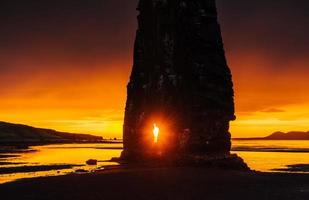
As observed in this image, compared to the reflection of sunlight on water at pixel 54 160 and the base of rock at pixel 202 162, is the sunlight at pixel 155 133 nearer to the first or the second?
the base of rock at pixel 202 162

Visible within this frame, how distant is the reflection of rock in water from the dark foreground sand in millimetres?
7426

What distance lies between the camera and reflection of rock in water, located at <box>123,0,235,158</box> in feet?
149

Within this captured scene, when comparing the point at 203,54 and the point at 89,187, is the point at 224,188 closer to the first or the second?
the point at 89,187

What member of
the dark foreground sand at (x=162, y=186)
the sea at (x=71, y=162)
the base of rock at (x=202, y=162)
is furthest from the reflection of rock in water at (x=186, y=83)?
the sea at (x=71, y=162)

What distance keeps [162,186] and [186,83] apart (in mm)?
18005

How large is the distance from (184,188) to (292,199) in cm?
682

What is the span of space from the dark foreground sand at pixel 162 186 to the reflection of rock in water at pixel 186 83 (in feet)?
24.4

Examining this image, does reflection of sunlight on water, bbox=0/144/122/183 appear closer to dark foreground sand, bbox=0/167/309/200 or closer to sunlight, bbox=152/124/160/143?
sunlight, bbox=152/124/160/143

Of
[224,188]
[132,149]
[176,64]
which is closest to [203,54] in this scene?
[176,64]

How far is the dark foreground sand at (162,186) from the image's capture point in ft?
89.1

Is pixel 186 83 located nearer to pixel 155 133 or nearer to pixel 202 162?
pixel 155 133

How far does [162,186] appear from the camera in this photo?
30438mm

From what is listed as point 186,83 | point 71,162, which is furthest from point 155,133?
point 71,162

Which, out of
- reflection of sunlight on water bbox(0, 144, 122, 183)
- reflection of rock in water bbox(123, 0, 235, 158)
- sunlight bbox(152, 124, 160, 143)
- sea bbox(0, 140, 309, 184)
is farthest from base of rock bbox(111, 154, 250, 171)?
reflection of sunlight on water bbox(0, 144, 122, 183)
